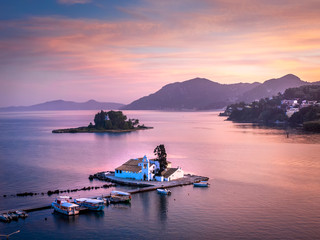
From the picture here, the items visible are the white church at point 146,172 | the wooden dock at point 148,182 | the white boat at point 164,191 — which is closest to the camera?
the white boat at point 164,191

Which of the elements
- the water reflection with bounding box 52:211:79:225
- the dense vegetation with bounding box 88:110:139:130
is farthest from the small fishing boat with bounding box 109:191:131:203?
the dense vegetation with bounding box 88:110:139:130

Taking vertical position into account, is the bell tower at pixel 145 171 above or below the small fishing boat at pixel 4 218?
above

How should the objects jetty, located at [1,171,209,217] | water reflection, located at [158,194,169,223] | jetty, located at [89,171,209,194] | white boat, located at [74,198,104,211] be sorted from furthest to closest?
jetty, located at [89,171,209,194] < jetty, located at [1,171,209,217] < white boat, located at [74,198,104,211] < water reflection, located at [158,194,169,223]

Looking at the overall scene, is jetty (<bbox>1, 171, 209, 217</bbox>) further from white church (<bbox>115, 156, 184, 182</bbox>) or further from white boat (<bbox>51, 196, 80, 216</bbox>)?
white boat (<bbox>51, 196, 80, 216</bbox>)

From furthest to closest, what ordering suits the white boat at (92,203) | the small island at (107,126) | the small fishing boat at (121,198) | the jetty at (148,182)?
the small island at (107,126) → the jetty at (148,182) → the small fishing boat at (121,198) → the white boat at (92,203)

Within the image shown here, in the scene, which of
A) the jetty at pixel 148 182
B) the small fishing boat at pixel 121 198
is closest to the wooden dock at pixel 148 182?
the jetty at pixel 148 182

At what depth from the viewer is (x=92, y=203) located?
160 ft

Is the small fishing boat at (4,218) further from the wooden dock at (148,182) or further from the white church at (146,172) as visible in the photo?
the white church at (146,172)

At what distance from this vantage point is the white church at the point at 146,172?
63.2 metres

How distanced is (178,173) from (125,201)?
15.6m

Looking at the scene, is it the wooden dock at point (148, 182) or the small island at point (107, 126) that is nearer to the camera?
the wooden dock at point (148, 182)

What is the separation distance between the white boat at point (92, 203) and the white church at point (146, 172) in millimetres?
14986

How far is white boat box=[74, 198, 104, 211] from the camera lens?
48.6m

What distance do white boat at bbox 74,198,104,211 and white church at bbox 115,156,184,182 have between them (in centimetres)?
1499
